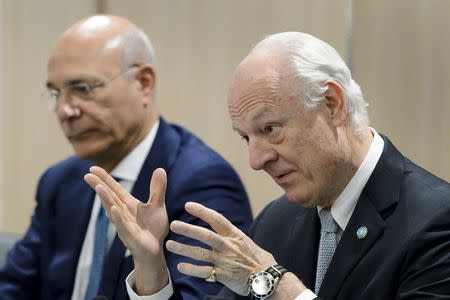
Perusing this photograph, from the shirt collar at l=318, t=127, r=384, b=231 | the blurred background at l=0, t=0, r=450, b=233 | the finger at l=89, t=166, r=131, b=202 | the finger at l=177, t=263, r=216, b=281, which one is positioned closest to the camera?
the finger at l=177, t=263, r=216, b=281

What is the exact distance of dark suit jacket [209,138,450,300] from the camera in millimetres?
1961

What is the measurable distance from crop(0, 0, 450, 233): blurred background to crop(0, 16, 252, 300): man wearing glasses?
31.5 inches

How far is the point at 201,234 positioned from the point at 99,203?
3.86 feet

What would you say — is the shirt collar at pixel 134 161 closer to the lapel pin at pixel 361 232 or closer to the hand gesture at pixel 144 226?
the hand gesture at pixel 144 226

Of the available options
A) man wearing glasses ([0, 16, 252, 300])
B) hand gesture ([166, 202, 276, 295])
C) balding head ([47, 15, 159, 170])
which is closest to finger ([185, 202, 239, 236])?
hand gesture ([166, 202, 276, 295])

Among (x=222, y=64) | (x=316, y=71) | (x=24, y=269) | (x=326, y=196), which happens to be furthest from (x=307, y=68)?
(x=222, y=64)

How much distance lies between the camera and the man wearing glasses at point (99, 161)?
115 inches

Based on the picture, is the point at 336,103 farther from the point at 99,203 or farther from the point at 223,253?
the point at 99,203

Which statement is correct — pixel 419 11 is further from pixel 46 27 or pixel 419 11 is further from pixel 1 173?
pixel 1 173

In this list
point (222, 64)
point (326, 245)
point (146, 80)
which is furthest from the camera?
point (222, 64)

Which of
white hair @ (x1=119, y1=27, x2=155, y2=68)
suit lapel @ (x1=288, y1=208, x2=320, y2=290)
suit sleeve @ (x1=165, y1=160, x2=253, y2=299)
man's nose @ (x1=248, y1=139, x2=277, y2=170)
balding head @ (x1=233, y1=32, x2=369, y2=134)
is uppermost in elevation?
balding head @ (x1=233, y1=32, x2=369, y2=134)

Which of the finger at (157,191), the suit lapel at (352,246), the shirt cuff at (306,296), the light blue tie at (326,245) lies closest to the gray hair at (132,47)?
the finger at (157,191)

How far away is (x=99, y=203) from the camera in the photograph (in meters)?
3.09

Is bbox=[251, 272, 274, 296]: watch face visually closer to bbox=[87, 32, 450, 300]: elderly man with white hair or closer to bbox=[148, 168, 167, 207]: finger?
bbox=[87, 32, 450, 300]: elderly man with white hair
